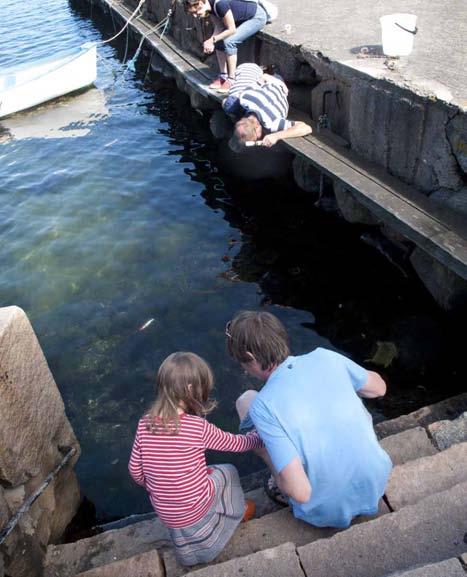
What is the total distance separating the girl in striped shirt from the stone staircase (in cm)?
13

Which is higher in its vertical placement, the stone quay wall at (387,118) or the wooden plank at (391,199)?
the stone quay wall at (387,118)

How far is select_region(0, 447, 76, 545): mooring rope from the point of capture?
269cm

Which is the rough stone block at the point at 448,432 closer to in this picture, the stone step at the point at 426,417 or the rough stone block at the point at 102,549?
the stone step at the point at 426,417

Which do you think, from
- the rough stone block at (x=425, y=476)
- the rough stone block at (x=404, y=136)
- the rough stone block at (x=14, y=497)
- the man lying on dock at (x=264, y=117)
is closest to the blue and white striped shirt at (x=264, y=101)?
the man lying on dock at (x=264, y=117)

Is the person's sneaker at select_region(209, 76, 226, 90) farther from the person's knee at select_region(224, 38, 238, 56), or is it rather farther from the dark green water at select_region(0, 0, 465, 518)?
the dark green water at select_region(0, 0, 465, 518)

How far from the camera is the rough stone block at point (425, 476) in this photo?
2771 mm

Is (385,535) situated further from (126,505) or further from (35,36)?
(35,36)

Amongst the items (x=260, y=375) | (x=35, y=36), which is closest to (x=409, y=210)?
(x=260, y=375)

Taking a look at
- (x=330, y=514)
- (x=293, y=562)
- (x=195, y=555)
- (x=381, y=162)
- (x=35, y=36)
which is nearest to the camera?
(x=293, y=562)

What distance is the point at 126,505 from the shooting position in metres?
4.03

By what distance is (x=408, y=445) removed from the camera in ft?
10.7

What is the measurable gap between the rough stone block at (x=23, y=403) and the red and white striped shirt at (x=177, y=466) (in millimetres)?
686

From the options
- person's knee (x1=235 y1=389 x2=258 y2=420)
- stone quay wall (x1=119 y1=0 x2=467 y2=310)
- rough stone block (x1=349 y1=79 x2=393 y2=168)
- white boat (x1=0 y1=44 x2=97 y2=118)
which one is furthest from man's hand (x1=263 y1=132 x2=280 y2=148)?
white boat (x1=0 y1=44 x2=97 y2=118)

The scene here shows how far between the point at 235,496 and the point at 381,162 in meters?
3.98
